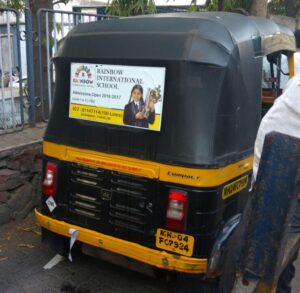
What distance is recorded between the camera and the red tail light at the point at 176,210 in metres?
2.78

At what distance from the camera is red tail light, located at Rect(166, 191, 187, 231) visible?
2.78m

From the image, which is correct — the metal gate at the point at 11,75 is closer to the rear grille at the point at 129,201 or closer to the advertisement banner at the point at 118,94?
the advertisement banner at the point at 118,94

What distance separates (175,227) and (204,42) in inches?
47.4

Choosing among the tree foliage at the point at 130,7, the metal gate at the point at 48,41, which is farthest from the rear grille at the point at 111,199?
the tree foliage at the point at 130,7

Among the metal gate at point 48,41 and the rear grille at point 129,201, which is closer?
the rear grille at point 129,201

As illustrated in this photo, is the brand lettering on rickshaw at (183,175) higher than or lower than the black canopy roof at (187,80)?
lower

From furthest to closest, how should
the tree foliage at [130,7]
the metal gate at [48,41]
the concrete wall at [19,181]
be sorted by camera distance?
the tree foliage at [130,7], the metal gate at [48,41], the concrete wall at [19,181]

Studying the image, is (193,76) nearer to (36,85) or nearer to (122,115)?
(122,115)

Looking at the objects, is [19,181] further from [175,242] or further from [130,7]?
[130,7]

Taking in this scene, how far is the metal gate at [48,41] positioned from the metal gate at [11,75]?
277mm

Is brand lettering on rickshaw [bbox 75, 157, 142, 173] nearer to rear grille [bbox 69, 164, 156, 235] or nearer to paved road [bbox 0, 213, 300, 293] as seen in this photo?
rear grille [bbox 69, 164, 156, 235]

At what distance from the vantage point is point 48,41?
5137 mm

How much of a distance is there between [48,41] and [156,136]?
2818 mm

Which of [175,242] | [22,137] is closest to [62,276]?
[175,242]
